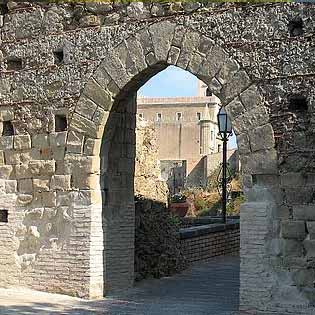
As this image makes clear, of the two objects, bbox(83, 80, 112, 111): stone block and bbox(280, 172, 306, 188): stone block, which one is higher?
bbox(83, 80, 112, 111): stone block

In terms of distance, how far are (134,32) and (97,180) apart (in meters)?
1.88

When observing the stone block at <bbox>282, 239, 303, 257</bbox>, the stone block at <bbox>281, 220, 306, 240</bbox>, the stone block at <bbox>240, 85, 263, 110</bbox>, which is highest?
the stone block at <bbox>240, 85, 263, 110</bbox>

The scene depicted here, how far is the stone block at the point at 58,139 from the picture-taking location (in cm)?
871

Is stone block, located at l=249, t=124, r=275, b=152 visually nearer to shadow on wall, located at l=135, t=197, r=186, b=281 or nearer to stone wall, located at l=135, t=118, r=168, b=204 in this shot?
shadow on wall, located at l=135, t=197, r=186, b=281

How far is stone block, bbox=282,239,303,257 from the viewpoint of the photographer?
7.18 metres

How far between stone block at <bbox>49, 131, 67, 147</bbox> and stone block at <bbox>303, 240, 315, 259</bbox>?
10.9 ft

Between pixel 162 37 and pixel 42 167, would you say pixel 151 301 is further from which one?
pixel 162 37

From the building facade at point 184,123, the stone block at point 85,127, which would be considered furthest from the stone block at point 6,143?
the building facade at point 184,123

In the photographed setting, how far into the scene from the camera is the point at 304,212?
23.5 ft

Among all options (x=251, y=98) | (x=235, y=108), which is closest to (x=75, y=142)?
(x=235, y=108)

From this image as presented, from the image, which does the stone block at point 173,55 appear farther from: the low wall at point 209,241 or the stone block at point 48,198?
the low wall at point 209,241

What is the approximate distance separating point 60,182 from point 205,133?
40836 mm

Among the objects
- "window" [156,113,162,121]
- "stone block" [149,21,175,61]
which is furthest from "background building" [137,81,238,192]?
"stone block" [149,21,175,61]

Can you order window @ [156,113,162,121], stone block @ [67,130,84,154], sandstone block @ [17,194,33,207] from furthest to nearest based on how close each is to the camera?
window @ [156,113,162,121] < sandstone block @ [17,194,33,207] < stone block @ [67,130,84,154]
